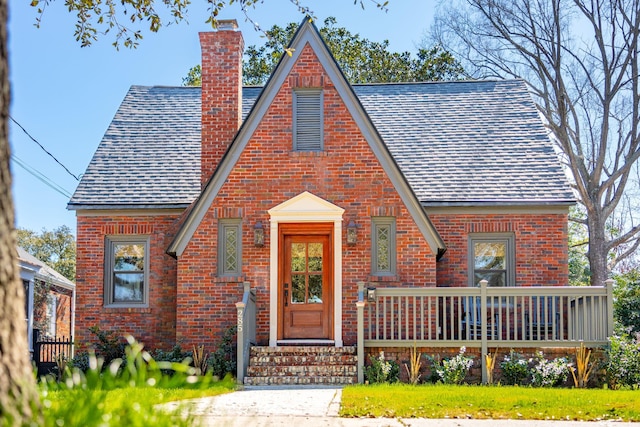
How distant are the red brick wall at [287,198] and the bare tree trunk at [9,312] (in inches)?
500


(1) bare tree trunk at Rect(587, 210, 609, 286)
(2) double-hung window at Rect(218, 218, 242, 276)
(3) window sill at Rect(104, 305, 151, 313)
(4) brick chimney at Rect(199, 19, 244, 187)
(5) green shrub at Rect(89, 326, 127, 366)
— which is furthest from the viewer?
(1) bare tree trunk at Rect(587, 210, 609, 286)

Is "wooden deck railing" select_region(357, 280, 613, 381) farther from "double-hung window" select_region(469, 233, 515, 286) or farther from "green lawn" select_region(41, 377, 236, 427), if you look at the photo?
"green lawn" select_region(41, 377, 236, 427)

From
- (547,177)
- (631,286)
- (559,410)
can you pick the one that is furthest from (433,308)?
(631,286)

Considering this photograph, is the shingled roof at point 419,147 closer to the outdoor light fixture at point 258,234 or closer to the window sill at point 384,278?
the window sill at point 384,278

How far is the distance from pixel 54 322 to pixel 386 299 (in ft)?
56.3

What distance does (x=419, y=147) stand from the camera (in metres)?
19.8


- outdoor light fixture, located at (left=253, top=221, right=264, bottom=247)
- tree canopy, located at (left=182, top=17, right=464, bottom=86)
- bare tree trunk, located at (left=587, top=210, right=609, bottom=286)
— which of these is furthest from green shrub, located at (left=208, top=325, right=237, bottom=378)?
tree canopy, located at (left=182, top=17, right=464, bottom=86)

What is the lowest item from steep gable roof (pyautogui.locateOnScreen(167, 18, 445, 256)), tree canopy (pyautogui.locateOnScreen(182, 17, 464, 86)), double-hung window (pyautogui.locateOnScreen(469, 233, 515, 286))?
double-hung window (pyautogui.locateOnScreen(469, 233, 515, 286))

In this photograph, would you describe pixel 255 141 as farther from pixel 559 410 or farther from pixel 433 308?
pixel 559 410

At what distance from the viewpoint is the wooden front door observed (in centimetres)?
1714

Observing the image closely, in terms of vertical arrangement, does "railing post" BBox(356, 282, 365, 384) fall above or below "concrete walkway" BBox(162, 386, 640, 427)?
above

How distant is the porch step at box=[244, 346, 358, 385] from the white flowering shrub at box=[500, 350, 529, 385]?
2.52m

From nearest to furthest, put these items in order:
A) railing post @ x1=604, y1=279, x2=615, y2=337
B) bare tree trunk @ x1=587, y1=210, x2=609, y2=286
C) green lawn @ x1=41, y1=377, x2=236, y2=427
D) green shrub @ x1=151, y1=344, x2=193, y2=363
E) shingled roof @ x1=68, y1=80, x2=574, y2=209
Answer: green lawn @ x1=41, y1=377, x2=236, y2=427 → railing post @ x1=604, y1=279, x2=615, y2=337 → green shrub @ x1=151, y1=344, x2=193, y2=363 → shingled roof @ x1=68, y1=80, x2=574, y2=209 → bare tree trunk @ x1=587, y1=210, x2=609, y2=286

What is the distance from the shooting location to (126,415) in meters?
4.38
